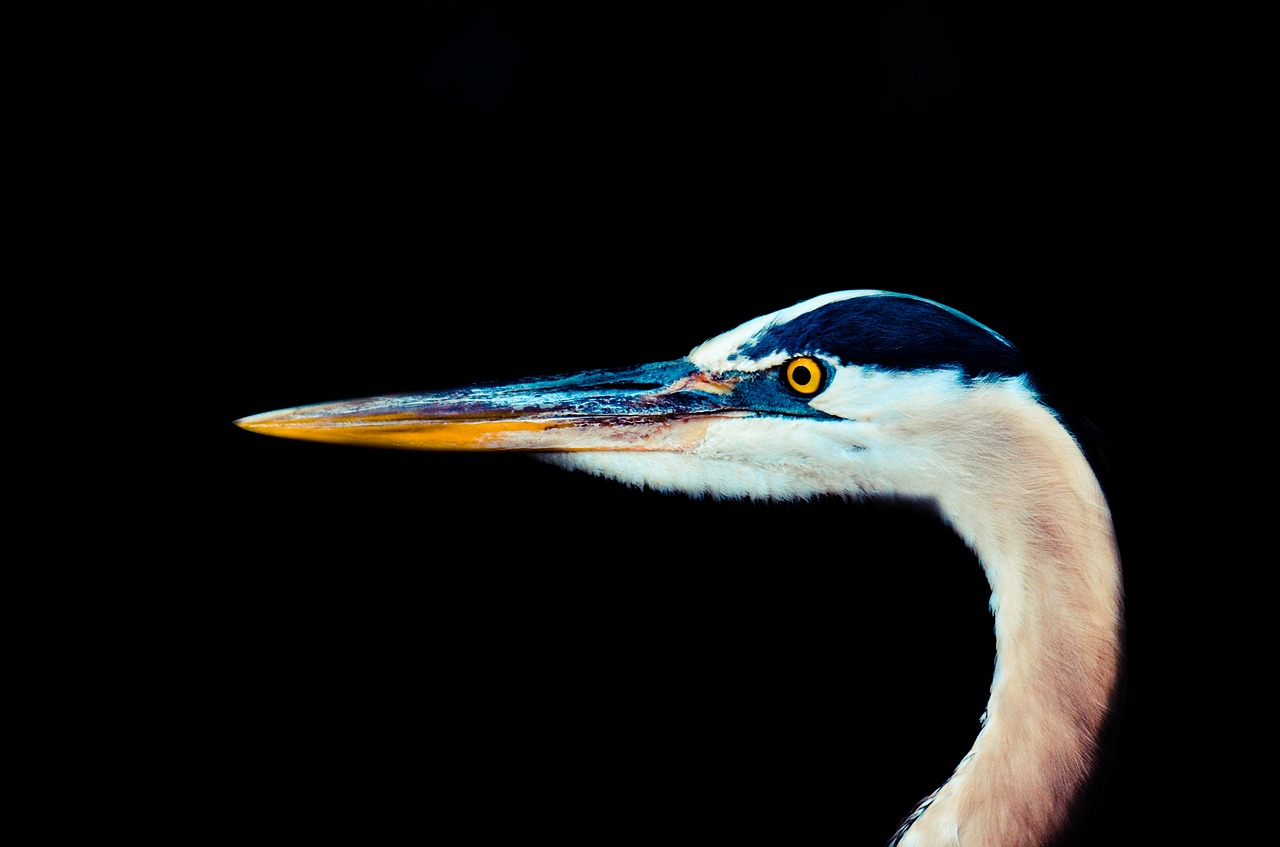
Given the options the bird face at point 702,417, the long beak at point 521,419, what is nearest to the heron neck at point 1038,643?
the bird face at point 702,417

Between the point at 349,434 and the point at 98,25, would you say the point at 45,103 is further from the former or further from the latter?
the point at 349,434

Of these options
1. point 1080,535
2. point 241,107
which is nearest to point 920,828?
point 1080,535

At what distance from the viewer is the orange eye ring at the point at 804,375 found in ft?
2.23

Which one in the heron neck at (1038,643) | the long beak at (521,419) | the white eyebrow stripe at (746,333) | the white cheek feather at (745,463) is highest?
the white eyebrow stripe at (746,333)

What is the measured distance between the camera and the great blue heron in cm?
57

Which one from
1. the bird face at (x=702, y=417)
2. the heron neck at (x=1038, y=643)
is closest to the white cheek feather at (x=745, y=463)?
the bird face at (x=702, y=417)

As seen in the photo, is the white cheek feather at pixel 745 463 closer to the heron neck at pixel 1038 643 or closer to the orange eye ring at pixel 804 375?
the orange eye ring at pixel 804 375

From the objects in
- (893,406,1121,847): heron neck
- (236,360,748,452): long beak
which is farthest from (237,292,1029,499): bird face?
(893,406,1121,847): heron neck

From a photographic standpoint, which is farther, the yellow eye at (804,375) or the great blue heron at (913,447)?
the yellow eye at (804,375)

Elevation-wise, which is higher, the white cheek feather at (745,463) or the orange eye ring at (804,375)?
the orange eye ring at (804,375)

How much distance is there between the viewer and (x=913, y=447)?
66 centimetres

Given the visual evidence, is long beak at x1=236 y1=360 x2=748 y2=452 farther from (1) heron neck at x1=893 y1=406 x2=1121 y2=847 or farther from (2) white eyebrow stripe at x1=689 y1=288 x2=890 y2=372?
(1) heron neck at x1=893 y1=406 x2=1121 y2=847

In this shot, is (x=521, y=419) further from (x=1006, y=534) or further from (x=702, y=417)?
(x=1006, y=534)

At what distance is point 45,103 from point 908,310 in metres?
1.22
